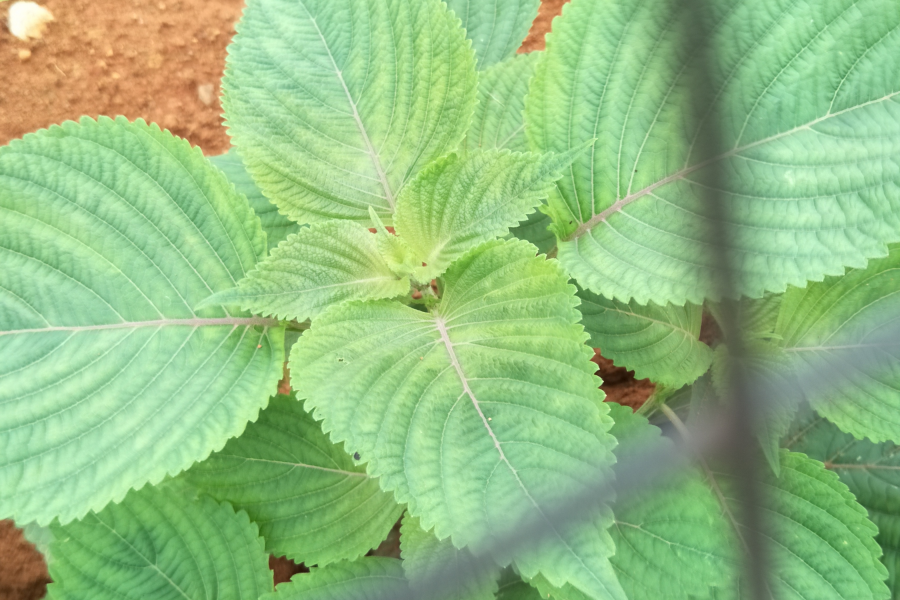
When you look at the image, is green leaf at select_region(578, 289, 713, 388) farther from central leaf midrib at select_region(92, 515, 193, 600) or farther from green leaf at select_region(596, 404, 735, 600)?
central leaf midrib at select_region(92, 515, 193, 600)

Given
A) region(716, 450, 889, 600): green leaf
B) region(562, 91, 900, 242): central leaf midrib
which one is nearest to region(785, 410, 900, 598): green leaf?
region(716, 450, 889, 600): green leaf

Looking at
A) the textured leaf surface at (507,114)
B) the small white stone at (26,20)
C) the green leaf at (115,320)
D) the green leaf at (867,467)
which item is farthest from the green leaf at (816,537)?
the small white stone at (26,20)

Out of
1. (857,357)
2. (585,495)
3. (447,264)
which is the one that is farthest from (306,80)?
(857,357)

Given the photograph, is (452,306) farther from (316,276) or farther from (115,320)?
(115,320)

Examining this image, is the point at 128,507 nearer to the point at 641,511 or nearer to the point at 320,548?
the point at 320,548

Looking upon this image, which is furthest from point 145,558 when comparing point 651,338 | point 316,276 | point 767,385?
point 767,385

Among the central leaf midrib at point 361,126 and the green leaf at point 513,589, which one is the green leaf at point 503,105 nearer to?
the central leaf midrib at point 361,126
